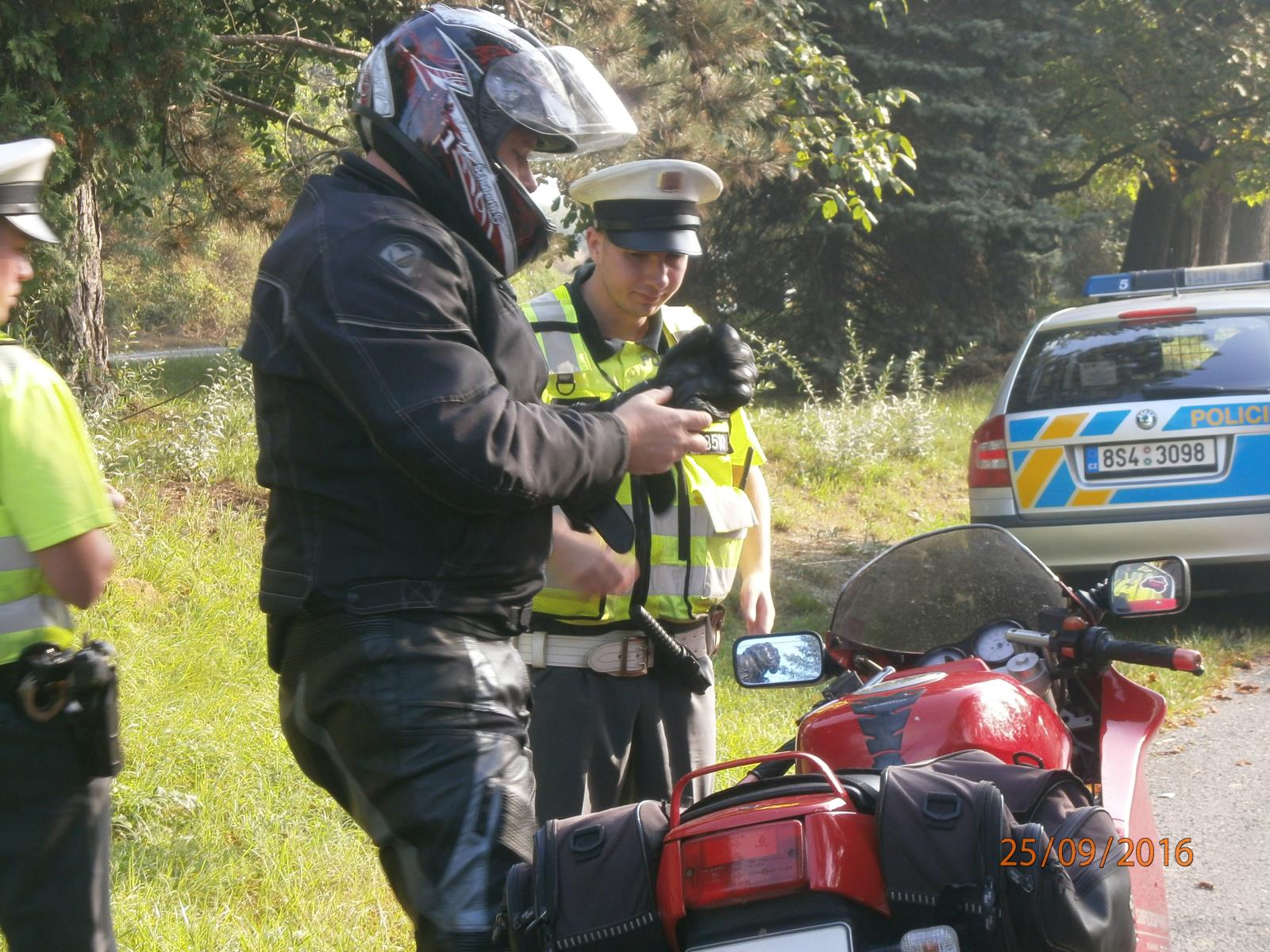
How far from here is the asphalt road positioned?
4062 millimetres

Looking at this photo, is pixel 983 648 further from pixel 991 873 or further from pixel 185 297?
pixel 185 297

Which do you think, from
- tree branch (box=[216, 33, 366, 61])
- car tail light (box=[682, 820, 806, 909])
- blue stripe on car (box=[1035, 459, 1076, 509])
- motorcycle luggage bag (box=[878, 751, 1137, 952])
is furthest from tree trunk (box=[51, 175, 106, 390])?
motorcycle luggage bag (box=[878, 751, 1137, 952])

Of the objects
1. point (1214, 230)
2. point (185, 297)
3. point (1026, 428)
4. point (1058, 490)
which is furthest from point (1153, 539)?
point (185, 297)

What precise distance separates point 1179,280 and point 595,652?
549 centimetres

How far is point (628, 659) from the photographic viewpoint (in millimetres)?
3361

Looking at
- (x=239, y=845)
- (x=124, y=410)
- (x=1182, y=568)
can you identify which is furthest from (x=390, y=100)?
(x=124, y=410)

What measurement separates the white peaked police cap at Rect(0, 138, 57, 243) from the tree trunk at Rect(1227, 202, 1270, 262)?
22.5 m

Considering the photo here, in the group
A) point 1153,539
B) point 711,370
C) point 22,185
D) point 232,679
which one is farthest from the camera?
point 1153,539

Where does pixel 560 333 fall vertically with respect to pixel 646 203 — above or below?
below

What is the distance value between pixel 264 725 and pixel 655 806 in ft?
11.4

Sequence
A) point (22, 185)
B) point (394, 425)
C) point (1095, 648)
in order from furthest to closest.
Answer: point (1095, 648), point (22, 185), point (394, 425)

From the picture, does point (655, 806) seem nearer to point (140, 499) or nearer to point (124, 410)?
point (140, 499)

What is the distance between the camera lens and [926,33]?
15.2m
